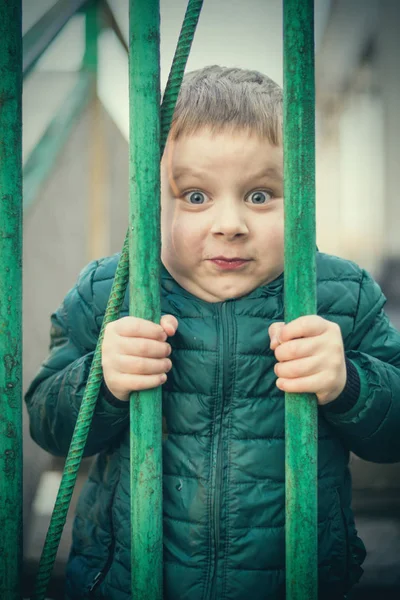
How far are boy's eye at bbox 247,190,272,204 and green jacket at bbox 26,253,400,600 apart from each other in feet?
0.63

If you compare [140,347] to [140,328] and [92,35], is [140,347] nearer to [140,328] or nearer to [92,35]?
[140,328]

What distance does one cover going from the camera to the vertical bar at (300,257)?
2.62 ft

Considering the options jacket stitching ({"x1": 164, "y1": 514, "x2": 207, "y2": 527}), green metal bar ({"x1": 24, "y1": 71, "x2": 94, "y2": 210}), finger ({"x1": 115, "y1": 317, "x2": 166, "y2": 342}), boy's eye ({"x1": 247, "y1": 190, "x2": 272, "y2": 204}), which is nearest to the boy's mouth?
boy's eye ({"x1": 247, "y1": 190, "x2": 272, "y2": 204})

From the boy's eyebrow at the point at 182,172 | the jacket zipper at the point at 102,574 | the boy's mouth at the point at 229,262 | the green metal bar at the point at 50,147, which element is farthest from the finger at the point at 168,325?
the green metal bar at the point at 50,147

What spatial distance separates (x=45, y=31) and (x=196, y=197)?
975mm

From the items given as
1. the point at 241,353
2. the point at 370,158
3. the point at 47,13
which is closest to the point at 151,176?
the point at 241,353

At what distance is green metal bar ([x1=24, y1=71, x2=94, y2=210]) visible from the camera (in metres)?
1.95

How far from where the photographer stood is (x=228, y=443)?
1071 millimetres

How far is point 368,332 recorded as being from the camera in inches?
47.1

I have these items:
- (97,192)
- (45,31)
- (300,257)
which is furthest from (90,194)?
(300,257)

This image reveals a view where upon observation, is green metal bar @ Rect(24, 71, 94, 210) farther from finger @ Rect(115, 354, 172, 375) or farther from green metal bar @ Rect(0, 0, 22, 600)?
finger @ Rect(115, 354, 172, 375)

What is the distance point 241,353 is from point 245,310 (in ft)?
0.27

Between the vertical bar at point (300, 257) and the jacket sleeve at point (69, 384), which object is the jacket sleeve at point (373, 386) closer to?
the vertical bar at point (300, 257)

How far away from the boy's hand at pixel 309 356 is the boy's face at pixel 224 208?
19 cm
